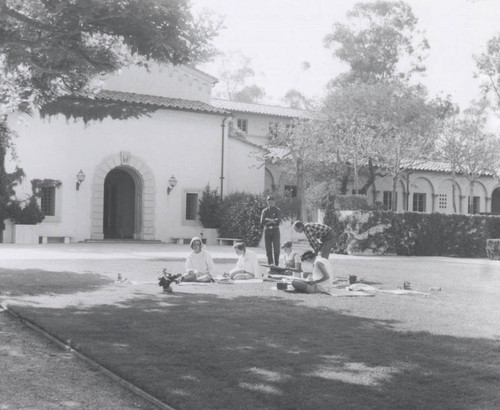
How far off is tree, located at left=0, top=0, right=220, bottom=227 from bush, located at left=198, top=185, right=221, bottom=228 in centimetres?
1771

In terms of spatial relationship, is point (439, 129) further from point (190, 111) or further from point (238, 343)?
point (238, 343)

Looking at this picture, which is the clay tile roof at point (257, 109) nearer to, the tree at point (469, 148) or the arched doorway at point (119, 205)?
the tree at point (469, 148)

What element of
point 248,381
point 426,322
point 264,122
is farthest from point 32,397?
point 264,122

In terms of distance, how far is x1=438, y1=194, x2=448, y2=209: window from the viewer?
44844 millimetres

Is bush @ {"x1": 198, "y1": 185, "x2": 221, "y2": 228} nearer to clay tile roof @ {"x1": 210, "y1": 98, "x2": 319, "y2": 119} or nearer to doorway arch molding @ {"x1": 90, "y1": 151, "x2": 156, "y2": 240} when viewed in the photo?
doorway arch molding @ {"x1": 90, "y1": 151, "x2": 156, "y2": 240}

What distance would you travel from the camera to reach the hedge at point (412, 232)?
1030 inches

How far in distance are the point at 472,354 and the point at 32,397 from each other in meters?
4.16

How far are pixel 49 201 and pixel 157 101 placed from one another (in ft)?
21.7

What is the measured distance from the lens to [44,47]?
41.4ft

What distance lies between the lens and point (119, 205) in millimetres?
33719

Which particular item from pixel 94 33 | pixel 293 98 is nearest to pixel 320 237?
pixel 94 33

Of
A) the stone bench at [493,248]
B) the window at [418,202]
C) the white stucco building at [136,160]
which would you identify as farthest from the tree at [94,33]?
the window at [418,202]

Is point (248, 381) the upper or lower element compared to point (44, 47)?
lower

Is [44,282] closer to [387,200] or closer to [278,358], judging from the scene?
[278,358]
